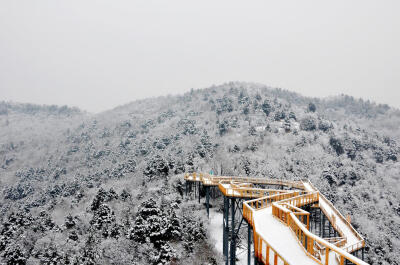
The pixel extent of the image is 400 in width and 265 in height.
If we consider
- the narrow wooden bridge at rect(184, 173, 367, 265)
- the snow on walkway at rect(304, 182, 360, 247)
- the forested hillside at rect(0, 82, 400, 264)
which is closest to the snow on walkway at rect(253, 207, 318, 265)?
the narrow wooden bridge at rect(184, 173, 367, 265)

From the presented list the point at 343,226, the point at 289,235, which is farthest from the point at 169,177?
the point at 289,235

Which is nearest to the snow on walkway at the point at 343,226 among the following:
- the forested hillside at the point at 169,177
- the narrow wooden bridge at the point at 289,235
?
the narrow wooden bridge at the point at 289,235

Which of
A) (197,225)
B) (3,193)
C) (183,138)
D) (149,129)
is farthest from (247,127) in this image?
(3,193)

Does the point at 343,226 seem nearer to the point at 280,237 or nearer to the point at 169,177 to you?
the point at 280,237

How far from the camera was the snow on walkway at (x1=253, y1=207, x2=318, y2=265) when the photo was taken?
9.35 meters

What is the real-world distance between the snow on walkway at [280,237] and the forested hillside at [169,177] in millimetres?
14880

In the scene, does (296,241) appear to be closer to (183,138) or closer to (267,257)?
(267,257)

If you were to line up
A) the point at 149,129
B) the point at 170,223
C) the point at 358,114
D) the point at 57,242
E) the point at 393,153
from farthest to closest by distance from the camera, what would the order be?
the point at 358,114
the point at 149,129
the point at 393,153
the point at 57,242
the point at 170,223

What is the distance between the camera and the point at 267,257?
10.3 metres

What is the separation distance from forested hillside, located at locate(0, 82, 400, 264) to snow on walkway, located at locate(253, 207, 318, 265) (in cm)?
1488

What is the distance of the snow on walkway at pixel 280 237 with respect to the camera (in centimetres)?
935

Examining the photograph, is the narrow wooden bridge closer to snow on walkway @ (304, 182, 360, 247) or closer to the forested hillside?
snow on walkway @ (304, 182, 360, 247)

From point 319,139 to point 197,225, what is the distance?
54.2 m

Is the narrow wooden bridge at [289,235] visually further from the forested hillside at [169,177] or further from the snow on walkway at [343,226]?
the forested hillside at [169,177]
